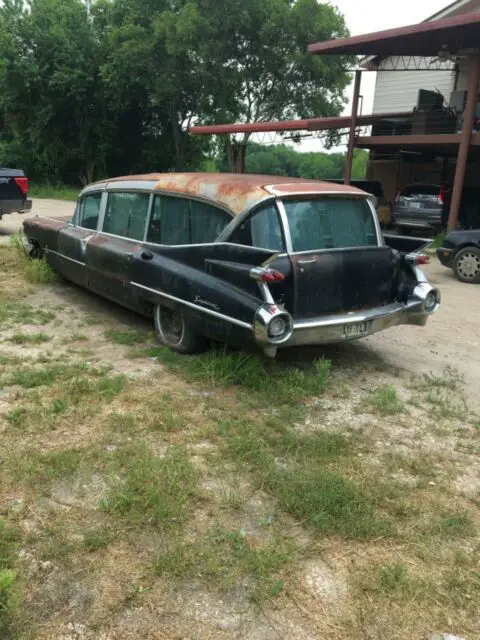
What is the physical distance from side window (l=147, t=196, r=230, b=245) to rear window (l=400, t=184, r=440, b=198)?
12609mm

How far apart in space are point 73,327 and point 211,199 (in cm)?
217

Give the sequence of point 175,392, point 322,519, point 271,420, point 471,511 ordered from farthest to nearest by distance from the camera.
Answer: point 175,392
point 271,420
point 471,511
point 322,519

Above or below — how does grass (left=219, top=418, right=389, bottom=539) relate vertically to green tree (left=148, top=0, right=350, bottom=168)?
Result: below

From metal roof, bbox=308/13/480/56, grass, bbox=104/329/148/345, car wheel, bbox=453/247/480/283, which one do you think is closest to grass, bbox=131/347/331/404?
grass, bbox=104/329/148/345

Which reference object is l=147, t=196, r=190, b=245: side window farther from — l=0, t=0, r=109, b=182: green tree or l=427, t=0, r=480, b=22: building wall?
l=0, t=0, r=109, b=182: green tree

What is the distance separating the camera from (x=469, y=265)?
9.84 meters

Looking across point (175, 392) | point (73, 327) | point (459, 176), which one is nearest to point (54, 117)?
point (459, 176)

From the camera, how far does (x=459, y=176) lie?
48.0 ft

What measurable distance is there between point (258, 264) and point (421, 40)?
43.0 ft

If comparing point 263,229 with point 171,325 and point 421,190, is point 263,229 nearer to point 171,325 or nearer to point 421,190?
point 171,325

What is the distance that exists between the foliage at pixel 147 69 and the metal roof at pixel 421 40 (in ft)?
34.8

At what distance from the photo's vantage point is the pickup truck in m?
12.1

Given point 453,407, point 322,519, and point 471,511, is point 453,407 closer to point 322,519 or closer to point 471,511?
point 471,511

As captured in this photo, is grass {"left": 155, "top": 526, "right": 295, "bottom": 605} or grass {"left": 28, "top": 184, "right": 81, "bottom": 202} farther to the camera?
grass {"left": 28, "top": 184, "right": 81, "bottom": 202}
